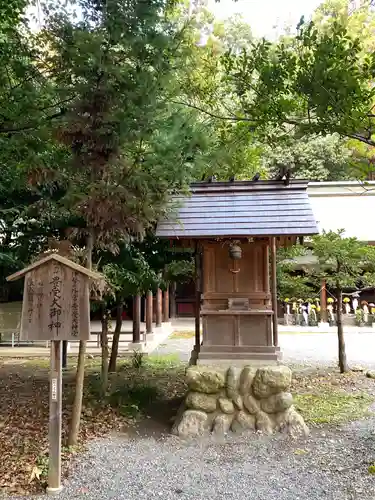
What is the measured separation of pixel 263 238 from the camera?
245 inches

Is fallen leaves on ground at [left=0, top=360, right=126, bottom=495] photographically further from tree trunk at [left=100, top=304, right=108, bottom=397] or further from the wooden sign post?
the wooden sign post

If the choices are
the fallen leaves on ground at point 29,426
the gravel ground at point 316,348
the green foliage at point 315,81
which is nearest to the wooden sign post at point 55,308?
the fallen leaves on ground at point 29,426

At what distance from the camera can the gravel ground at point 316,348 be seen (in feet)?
36.4

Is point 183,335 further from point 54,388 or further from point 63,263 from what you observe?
point 63,263

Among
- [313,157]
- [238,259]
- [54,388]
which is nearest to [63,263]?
[54,388]

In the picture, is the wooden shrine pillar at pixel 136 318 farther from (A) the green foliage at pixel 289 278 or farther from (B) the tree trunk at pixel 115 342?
(A) the green foliage at pixel 289 278

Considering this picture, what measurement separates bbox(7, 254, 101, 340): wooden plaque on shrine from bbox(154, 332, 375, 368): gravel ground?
7.30 m

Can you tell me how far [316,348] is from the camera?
510 inches

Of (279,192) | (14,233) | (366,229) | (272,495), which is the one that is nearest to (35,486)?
(272,495)

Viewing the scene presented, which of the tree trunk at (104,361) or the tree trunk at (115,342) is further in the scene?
the tree trunk at (115,342)

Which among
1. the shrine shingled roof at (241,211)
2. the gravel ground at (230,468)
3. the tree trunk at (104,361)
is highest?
the shrine shingled roof at (241,211)

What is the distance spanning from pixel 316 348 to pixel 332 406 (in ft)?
20.2

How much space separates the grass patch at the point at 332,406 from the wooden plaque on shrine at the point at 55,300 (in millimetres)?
3827

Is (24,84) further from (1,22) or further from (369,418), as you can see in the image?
(369,418)
